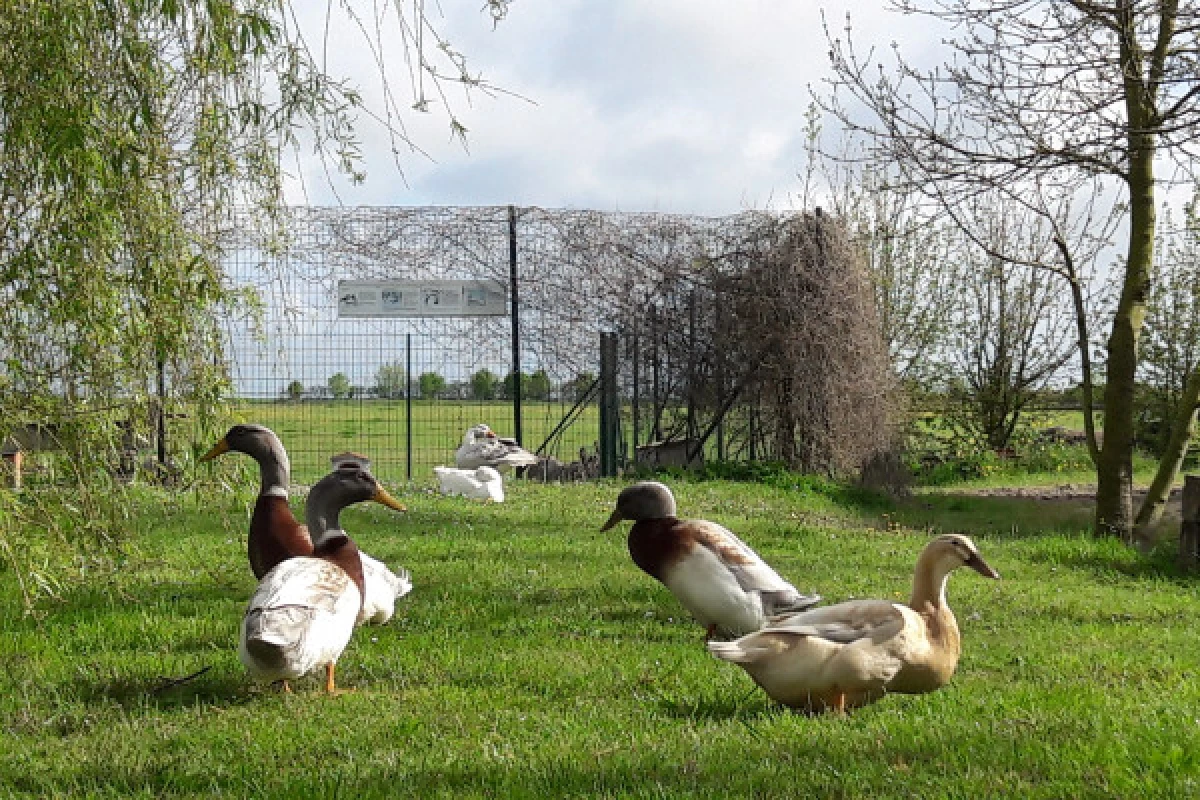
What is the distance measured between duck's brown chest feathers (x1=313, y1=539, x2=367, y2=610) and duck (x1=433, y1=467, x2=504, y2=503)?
24.3 feet

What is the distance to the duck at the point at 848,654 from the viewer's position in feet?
15.9

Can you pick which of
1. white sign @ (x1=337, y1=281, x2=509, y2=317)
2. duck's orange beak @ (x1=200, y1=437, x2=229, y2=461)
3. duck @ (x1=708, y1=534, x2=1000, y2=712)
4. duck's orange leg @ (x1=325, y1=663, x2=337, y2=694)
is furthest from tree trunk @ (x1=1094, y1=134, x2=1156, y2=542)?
duck's orange leg @ (x1=325, y1=663, x2=337, y2=694)

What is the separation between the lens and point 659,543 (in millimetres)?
6391

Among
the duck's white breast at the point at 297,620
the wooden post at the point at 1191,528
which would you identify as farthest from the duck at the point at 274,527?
the wooden post at the point at 1191,528

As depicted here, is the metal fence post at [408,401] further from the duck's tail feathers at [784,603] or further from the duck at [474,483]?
the duck's tail feathers at [784,603]

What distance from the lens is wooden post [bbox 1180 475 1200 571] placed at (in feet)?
35.2

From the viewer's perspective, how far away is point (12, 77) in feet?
17.8

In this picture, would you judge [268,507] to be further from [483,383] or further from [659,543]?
[483,383]

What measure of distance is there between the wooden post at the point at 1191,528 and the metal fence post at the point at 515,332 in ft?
29.2

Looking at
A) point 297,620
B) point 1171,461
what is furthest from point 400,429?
point 297,620

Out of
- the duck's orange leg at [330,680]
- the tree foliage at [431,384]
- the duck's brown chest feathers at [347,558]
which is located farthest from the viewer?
the tree foliage at [431,384]

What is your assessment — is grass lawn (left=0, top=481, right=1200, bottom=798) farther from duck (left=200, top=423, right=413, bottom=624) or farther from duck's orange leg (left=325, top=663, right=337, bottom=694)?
duck (left=200, top=423, right=413, bottom=624)

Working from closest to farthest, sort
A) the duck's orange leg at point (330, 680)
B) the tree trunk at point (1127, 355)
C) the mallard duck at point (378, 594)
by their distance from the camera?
the duck's orange leg at point (330, 680)
the mallard duck at point (378, 594)
the tree trunk at point (1127, 355)

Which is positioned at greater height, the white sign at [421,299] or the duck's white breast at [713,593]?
the white sign at [421,299]
